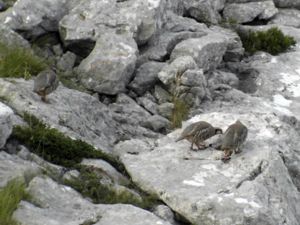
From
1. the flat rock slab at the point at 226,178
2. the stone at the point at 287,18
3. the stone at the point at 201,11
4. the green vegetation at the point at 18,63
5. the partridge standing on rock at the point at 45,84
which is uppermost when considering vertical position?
the partridge standing on rock at the point at 45,84

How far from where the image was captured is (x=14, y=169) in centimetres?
960

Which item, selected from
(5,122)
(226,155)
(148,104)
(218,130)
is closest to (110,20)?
(148,104)

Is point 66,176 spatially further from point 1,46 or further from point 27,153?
point 1,46

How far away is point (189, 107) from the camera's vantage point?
567 inches

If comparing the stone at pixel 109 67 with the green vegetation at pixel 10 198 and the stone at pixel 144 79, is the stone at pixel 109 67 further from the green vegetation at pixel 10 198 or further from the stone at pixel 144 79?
the green vegetation at pixel 10 198

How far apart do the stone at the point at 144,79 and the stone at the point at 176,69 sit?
0.78 ft

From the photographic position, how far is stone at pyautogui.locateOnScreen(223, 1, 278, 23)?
1955 cm

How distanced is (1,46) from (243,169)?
19.3 ft

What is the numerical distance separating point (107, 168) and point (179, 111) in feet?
11.3

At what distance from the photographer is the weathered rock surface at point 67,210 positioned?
891cm

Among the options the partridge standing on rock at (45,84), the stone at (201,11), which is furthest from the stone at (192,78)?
the stone at (201,11)

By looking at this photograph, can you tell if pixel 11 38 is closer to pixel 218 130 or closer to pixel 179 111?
pixel 179 111

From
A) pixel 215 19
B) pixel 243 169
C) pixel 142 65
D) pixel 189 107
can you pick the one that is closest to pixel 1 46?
pixel 142 65

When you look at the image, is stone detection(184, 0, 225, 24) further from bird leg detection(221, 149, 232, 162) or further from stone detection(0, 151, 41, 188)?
stone detection(0, 151, 41, 188)
